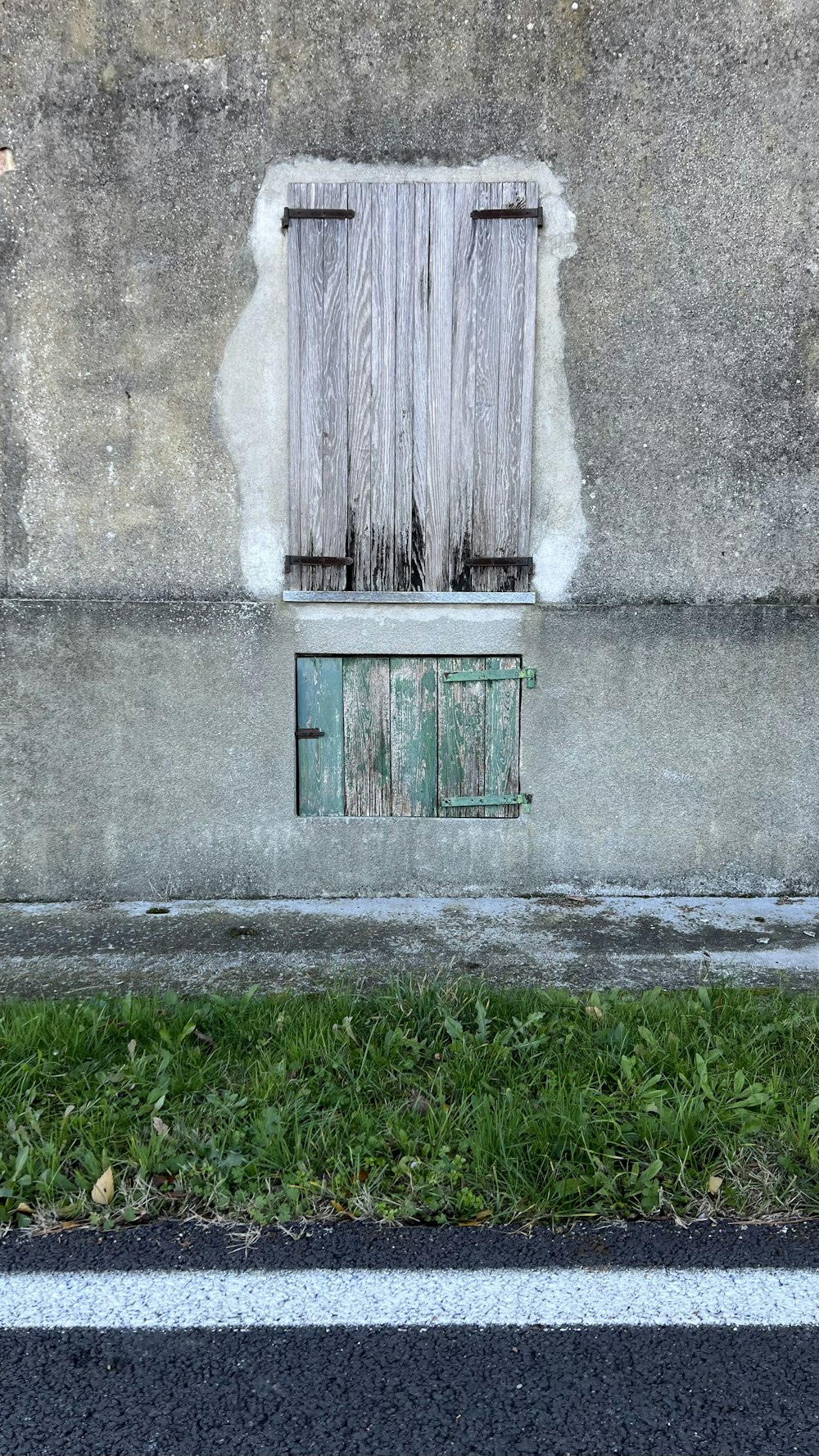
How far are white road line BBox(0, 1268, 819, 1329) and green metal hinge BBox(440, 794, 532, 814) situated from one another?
2.53m

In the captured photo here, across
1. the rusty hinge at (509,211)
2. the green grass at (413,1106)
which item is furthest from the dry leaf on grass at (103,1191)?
the rusty hinge at (509,211)

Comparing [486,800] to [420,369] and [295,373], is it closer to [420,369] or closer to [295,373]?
[420,369]

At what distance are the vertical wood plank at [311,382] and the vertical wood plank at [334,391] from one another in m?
0.02

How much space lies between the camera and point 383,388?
169 inches

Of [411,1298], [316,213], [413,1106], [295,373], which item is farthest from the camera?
[295,373]

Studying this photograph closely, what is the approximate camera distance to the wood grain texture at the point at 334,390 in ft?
13.8

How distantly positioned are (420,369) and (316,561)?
96 cm

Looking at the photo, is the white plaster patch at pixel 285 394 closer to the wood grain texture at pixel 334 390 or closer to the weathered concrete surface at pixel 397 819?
the wood grain texture at pixel 334 390

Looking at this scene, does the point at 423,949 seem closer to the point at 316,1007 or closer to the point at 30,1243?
the point at 316,1007

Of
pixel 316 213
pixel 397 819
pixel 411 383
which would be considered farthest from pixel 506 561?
pixel 316 213

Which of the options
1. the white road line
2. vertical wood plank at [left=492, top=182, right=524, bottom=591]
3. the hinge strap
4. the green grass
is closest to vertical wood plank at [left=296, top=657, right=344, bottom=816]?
the hinge strap

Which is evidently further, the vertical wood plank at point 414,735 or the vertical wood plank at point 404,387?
the vertical wood plank at point 414,735

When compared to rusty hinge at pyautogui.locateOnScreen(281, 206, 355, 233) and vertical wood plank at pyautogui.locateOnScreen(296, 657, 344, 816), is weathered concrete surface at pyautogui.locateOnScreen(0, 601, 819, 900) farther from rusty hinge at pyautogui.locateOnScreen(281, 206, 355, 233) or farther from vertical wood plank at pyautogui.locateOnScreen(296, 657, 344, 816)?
rusty hinge at pyautogui.locateOnScreen(281, 206, 355, 233)

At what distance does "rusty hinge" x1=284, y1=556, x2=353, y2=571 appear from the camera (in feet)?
14.2
